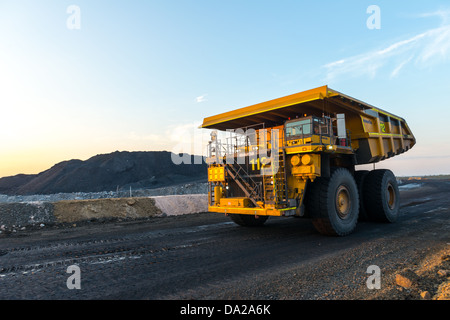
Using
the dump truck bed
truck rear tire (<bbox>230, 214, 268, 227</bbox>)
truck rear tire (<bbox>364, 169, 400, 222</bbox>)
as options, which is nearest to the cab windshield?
the dump truck bed

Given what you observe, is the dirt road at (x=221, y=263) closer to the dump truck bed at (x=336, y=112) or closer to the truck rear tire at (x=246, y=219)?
the truck rear tire at (x=246, y=219)

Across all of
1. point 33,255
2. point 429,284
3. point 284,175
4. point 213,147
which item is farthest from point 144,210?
point 429,284

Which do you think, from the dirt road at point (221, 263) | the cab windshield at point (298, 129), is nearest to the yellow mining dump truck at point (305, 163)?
the cab windshield at point (298, 129)

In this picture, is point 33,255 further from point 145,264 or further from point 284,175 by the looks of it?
point 284,175

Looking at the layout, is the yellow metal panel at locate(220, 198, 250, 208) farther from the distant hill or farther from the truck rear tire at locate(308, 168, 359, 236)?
the distant hill

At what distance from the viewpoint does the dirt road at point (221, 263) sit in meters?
3.87

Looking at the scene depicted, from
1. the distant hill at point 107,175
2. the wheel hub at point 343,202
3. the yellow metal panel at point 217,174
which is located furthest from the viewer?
the distant hill at point 107,175

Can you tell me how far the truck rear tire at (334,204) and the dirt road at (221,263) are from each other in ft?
1.15

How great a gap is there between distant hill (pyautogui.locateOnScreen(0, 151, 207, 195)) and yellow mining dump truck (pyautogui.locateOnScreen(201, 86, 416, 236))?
3908cm

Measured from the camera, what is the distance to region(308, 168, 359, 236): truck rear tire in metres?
7.22

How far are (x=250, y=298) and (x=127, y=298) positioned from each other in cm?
149

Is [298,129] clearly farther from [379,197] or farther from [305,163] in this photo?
[379,197]

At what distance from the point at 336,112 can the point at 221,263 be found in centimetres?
584

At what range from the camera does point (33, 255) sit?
6.32 m
